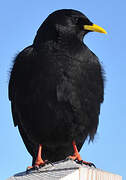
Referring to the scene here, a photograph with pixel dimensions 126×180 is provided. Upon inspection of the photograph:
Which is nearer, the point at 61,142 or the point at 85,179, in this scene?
the point at 85,179

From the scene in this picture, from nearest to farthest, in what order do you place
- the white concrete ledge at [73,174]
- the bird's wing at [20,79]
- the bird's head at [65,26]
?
the white concrete ledge at [73,174], the bird's wing at [20,79], the bird's head at [65,26]

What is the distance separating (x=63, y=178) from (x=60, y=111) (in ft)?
8.71

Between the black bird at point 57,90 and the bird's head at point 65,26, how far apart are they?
16 mm

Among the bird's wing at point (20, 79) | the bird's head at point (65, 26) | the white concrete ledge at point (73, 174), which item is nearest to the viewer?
the white concrete ledge at point (73, 174)

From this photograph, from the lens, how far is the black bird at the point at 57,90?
15.6ft

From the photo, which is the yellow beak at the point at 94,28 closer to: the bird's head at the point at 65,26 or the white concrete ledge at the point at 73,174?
the bird's head at the point at 65,26

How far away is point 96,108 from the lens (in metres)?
5.16

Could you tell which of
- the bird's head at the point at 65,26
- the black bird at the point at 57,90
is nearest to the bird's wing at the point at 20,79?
the black bird at the point at 57,90

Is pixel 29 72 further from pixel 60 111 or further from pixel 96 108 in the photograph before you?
pixel 96 108

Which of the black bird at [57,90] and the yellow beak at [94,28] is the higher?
the yellow beak at [94,28]

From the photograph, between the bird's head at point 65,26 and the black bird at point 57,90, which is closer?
the black bird at point 57,90

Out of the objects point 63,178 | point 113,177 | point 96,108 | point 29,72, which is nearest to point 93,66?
point 96,108

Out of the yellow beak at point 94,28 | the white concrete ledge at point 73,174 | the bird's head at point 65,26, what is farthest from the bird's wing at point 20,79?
the white concrete ledge at point 73,174

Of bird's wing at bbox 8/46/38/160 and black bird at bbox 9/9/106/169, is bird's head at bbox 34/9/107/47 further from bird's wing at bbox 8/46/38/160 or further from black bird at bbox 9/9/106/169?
bird's wing at bbox 8/46/38/160
